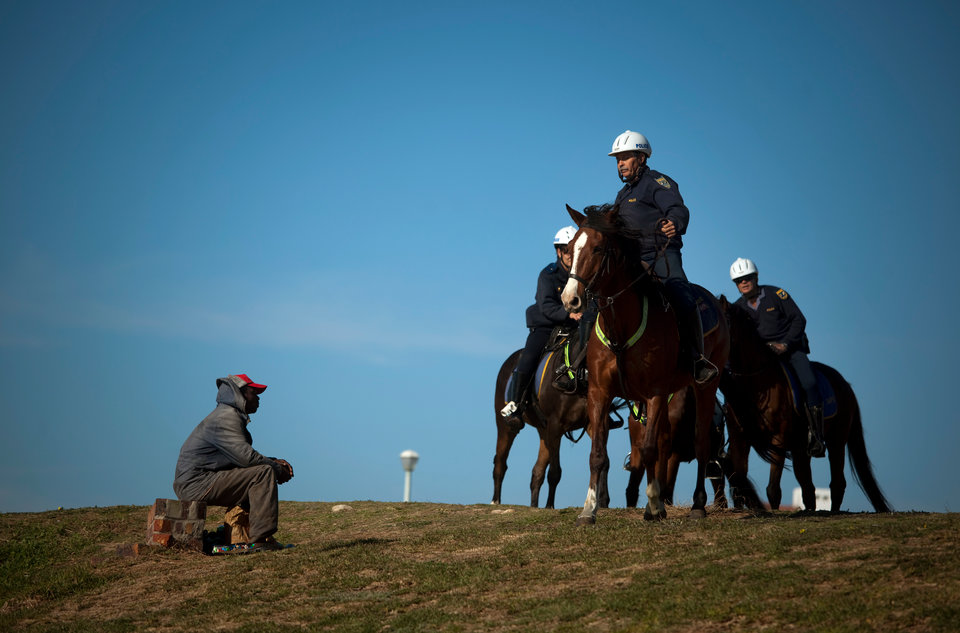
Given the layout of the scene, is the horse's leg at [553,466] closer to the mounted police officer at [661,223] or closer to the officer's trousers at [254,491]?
the mounted police officer at [661,223]

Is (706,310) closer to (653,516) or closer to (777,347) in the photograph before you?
(653,516)

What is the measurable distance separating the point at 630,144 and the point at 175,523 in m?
6.67

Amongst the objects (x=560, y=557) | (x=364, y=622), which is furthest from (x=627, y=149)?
(x=364, y=622)

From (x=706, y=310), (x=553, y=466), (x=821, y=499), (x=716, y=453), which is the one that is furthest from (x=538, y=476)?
(x=821, y=499)

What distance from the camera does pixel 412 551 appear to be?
988cm

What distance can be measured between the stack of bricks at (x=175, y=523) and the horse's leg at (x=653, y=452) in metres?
4.84

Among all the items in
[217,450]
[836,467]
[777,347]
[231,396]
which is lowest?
[217,450]

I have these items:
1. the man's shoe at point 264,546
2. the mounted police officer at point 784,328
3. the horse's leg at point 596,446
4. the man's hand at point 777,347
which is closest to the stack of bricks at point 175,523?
the man's shoe at point 264,546

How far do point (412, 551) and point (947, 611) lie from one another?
5416 millimetres

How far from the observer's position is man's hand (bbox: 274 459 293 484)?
10.5m

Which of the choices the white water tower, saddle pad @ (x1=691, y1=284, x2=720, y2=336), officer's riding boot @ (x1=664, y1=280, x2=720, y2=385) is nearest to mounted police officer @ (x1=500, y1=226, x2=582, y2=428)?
saddle pad @ (x1=691, y1=284, x2=720, y2=336)

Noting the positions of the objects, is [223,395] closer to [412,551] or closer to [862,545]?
[412,551]

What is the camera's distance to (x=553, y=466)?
15367 millimetres

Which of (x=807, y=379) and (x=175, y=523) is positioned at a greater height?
(x=807, y=379)
